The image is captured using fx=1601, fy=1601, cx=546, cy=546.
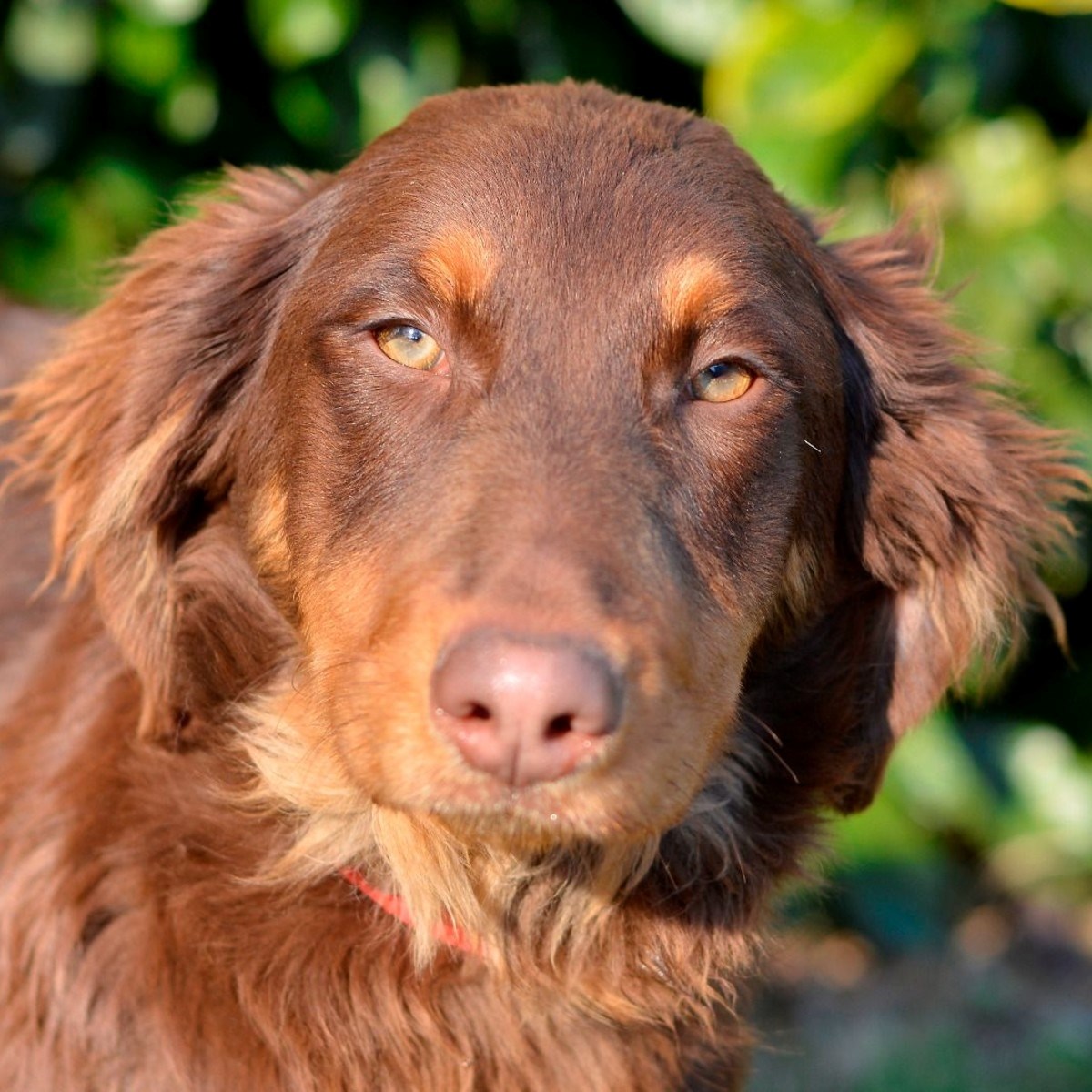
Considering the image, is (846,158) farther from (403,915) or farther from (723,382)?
(403,915)

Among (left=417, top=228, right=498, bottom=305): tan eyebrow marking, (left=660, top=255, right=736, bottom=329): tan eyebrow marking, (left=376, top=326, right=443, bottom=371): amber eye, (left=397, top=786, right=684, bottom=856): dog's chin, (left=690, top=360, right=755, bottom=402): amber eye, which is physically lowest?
(left=397, top=786, right=684, bottom=856): dog's chin

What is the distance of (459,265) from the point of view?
2.71 metres

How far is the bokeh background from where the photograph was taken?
4.45 m

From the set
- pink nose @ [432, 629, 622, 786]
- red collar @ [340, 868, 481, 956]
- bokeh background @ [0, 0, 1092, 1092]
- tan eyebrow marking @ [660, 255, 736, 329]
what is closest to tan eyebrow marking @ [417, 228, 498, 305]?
tan eyebrow marking @ [660, 255, 736, 329]

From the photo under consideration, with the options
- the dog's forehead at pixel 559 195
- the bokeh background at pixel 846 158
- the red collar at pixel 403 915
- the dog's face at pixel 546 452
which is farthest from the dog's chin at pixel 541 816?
the bokeh background at pixel 846 158

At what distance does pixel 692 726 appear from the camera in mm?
2518

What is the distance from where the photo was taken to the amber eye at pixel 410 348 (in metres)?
2.77

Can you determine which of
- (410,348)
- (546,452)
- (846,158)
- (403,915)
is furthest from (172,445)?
(846,158)

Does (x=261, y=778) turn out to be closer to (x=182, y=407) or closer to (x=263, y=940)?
(x=263, y=940)

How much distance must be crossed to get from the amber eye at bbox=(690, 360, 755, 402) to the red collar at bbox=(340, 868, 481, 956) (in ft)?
3.45

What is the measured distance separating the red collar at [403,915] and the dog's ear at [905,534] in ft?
2.57

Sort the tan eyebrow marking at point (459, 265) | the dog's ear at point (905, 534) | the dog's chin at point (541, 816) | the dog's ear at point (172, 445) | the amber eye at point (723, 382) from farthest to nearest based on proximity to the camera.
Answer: the dog's ear at point (905, 534)
the dog's ear at point (172, 445)
the amber eye at point (723, 382)
the tan eyebrow marking at point (459, 265)
the dog's chin at point (541, 816)

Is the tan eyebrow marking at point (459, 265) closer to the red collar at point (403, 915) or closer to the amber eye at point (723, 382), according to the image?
the amber eye at point (723, 382)

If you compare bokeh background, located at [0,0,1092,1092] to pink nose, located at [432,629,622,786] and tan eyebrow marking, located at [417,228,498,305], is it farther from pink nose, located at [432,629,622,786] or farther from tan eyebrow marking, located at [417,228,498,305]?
pink nose, located at [432,629,622,786]
